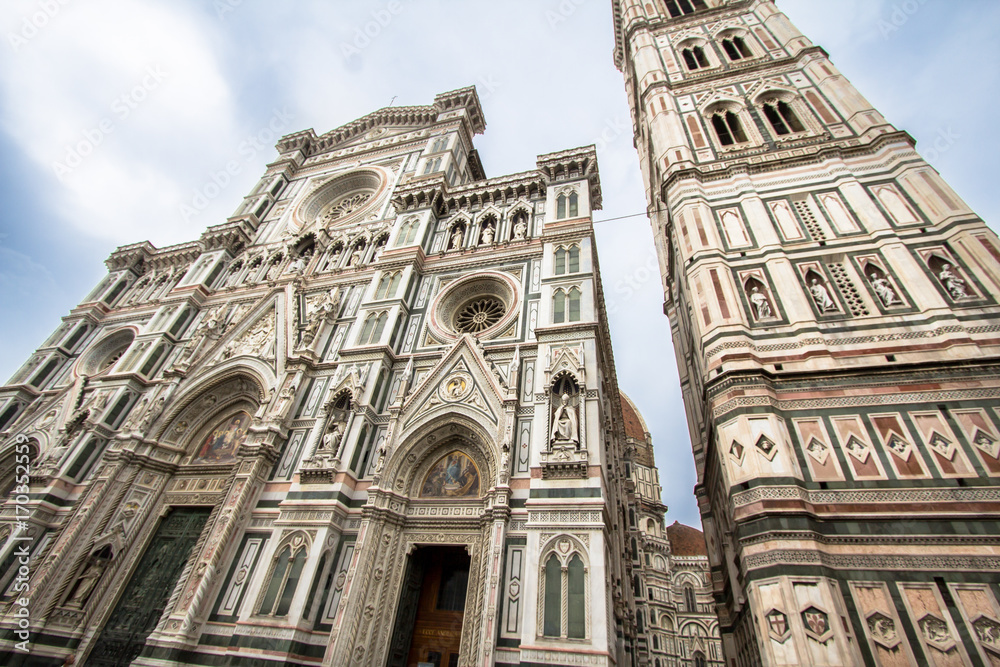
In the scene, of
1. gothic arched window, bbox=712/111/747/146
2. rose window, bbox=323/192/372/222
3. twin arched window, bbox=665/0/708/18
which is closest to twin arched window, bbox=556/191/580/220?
gothic arched window, bbox=712/111/747/146

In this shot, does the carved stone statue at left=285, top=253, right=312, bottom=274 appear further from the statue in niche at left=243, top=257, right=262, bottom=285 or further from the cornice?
the cornice

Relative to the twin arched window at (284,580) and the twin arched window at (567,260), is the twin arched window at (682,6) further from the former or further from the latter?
the twin arched window at (284,580)

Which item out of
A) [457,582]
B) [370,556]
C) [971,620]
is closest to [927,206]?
[971,620]

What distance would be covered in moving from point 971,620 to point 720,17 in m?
22.8

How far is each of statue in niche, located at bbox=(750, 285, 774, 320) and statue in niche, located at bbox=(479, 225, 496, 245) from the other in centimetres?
867

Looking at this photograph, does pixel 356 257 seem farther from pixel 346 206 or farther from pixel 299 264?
pixel 346 206

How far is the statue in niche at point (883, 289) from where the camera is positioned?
9250mm

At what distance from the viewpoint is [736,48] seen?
18.9 meters

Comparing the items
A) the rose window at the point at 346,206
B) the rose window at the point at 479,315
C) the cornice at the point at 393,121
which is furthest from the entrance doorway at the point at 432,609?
the cornice at the point at 393,121

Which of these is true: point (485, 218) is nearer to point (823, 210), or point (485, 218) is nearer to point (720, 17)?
point (823, 210)

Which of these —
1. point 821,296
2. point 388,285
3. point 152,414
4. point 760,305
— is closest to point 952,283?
point 821,296

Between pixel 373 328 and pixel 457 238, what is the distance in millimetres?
4825

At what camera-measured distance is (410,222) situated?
1794 centimetres

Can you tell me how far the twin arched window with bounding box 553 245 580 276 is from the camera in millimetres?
13797
